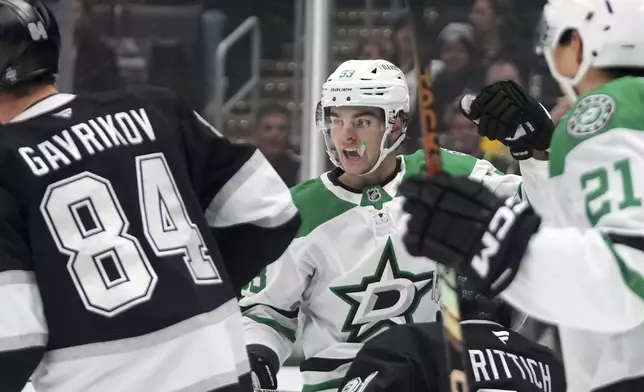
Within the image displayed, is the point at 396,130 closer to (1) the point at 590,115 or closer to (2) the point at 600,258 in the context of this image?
(1) the point at 590,115

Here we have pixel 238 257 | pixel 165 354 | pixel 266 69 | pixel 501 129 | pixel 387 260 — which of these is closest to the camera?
pixel 165 354

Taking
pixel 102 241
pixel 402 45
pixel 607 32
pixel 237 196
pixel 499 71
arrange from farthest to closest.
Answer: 1. pixel 499 71
2. pixel 402 45
3. pixel 237 196
4. pixel 102 241
5. pixel 607 32

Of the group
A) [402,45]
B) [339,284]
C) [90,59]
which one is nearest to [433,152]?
[339,284]

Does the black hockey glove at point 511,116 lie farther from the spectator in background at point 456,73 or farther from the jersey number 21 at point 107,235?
the spectator in background at point 456,73

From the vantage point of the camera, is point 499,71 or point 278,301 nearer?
point 278,301

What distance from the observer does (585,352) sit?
1575 millimetres

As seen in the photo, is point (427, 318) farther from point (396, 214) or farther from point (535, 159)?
point (535, 159)

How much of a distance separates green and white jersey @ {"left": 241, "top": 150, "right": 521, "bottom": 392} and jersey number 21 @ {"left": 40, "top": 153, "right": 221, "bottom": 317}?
0.81 metres

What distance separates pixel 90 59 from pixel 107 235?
294 centimetres

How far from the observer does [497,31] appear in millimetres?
Result: 4395

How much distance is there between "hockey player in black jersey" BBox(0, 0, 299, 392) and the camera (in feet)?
5.21

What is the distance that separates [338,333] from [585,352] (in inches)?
38.0

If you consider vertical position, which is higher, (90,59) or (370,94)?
(370,94)

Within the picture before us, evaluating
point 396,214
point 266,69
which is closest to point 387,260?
point 396,214
